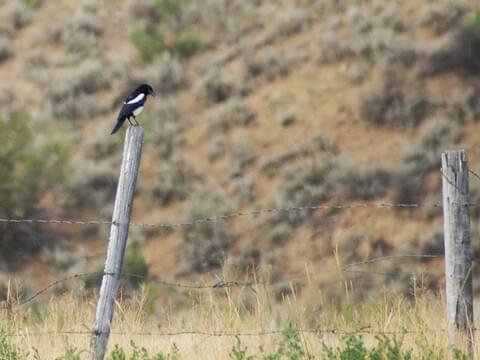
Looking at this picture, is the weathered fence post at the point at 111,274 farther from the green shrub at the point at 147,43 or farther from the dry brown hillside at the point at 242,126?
the green shrub at the point at 147,43

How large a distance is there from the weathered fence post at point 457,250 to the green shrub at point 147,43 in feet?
74.8

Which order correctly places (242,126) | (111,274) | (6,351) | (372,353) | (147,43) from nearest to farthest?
(372,353)
(111,274)
(6,351)
(242,126)
(147,43)

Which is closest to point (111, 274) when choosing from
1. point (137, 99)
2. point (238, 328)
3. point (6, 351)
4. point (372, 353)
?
point (6, 351)

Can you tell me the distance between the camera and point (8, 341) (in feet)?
27.3

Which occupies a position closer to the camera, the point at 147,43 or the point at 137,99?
the point at 137,99

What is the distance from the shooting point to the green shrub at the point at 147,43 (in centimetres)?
3011

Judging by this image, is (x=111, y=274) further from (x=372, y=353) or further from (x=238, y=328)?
(x=372, y=353)

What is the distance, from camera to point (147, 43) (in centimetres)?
3039

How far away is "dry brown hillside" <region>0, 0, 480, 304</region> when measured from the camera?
22406 millimetres

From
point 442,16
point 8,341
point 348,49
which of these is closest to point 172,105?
point 348,49

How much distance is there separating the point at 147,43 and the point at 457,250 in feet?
77.0

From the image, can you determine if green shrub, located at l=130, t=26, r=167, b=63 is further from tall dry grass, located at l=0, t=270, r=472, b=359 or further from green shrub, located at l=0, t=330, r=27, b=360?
green shrub, located at l=0, t=330, r=27, b=360

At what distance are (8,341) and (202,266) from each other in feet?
45.0

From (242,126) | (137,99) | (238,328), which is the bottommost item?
(238,328)
